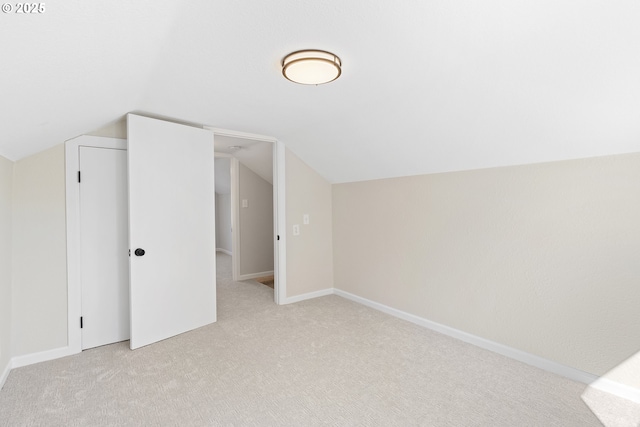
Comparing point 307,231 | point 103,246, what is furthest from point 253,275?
point 103,246

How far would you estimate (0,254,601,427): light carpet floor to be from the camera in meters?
1.79

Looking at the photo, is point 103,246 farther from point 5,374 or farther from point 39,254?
point 5,374

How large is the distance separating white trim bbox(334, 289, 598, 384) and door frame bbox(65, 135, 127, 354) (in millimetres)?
2910

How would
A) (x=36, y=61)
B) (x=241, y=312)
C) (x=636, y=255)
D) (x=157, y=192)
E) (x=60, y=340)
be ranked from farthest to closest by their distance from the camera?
(x=241, y=312) < (x=157, y=192) < (x=60, y=340) < (x=636, y=255) < (x=36, y=61)

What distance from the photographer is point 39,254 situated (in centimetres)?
249

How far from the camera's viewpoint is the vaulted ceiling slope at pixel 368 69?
1.33m

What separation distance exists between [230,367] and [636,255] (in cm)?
282

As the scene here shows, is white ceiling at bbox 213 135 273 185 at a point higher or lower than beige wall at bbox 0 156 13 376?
higher

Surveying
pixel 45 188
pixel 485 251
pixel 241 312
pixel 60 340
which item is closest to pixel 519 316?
pixel 485 251

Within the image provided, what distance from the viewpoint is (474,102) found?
213cm

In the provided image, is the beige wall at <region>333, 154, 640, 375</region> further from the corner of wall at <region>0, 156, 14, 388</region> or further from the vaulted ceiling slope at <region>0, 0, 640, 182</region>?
the corner of wall at <region>0, 156, 14, 388</region>

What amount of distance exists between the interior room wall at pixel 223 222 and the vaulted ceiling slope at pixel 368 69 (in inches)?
210

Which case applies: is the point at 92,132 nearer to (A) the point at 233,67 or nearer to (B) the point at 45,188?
(B) the point at 45,188

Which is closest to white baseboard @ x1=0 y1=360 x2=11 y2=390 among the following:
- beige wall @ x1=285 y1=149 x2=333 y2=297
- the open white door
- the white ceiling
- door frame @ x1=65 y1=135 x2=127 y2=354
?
door frame @ x1=65 y1=135 x2=127 y2=354
